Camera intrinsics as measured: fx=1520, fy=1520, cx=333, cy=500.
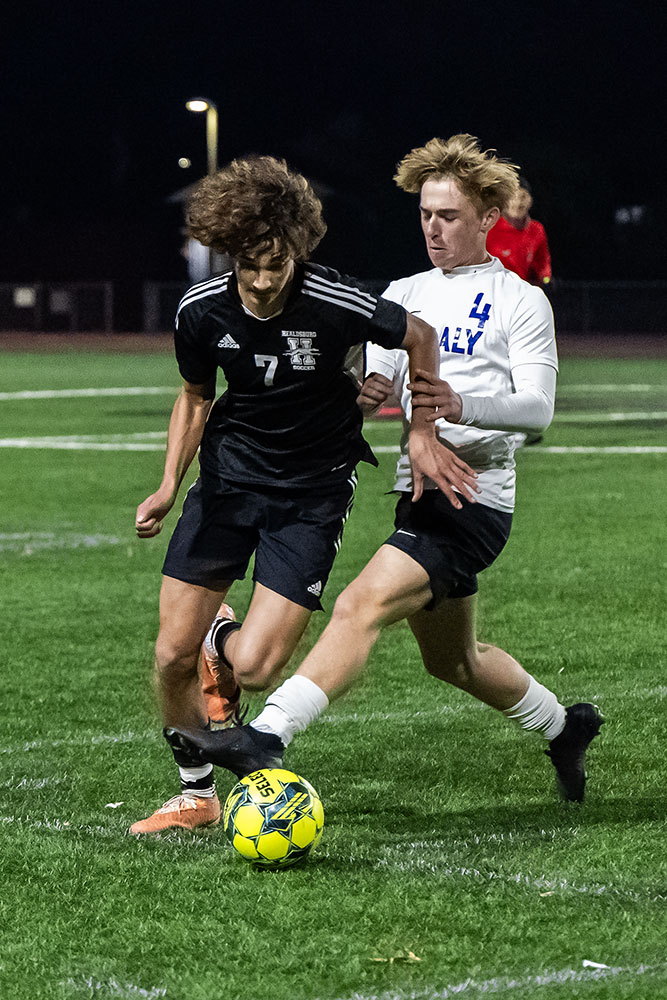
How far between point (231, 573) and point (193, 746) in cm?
87

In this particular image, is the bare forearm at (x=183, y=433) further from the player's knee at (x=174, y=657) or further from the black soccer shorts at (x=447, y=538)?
the black soccer shorts at (x=447, y=538)

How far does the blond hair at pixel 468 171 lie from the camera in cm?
529

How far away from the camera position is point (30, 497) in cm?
1368

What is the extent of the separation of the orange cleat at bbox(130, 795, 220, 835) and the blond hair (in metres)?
2.29

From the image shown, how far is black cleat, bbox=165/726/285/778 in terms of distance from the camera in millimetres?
4531

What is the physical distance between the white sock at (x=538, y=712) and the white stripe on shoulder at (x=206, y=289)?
178cm

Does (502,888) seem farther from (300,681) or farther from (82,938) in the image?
(82,938)

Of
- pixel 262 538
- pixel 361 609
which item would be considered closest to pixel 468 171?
pixel 262 538

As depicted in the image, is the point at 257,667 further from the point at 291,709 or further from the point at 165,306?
the point at 165,306

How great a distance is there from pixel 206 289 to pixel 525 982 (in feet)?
8.14

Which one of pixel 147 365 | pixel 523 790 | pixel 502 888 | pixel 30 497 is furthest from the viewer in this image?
pixel 147 365

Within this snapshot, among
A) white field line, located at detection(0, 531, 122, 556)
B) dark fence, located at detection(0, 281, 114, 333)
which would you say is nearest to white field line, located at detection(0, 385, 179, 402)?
white field line, located at detection(0, 531, 122, 556)

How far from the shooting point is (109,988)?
12.1ft

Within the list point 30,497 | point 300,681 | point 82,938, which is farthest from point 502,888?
point 30,497
